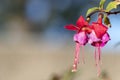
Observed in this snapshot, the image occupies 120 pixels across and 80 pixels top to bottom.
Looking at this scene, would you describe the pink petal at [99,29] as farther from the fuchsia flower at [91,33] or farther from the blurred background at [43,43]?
the blurred background at [43,43]

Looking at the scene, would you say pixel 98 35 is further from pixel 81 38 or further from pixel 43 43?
pixel 43 43

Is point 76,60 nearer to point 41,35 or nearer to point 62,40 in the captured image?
point 62,40

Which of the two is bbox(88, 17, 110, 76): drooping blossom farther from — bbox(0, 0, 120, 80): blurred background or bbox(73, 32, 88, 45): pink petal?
bbox(0, 0, 120, 80): blurred background

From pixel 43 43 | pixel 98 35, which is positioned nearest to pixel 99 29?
pixel 98 35

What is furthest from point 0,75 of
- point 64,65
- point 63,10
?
point 63,10

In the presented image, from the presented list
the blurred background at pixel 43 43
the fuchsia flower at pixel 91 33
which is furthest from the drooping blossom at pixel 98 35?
the blurred background at pixel 43 43

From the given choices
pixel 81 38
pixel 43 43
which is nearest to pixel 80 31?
pixel 81 38

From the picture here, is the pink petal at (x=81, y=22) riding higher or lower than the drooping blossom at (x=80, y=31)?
higher

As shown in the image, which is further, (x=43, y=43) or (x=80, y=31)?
(x=43, y=43)
